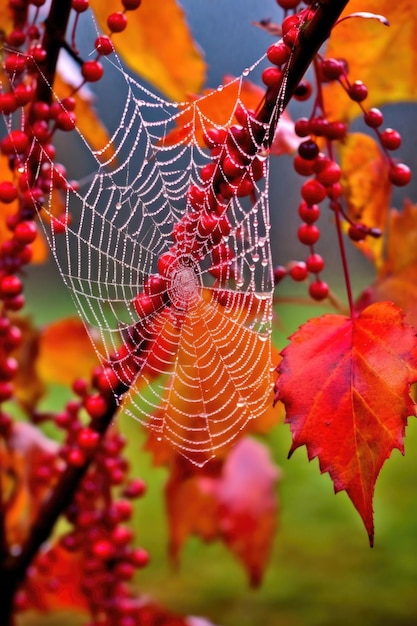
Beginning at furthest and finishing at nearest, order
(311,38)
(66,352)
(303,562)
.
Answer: (303,562), (66,352), (311,38)

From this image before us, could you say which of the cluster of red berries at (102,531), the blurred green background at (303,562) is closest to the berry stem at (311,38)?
→ the cluster of red berries at (102,531)

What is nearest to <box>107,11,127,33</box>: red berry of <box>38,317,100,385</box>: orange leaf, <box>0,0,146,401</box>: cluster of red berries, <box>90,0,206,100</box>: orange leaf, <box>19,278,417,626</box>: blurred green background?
<box>0,0,146,401</box>: cluster of red berries

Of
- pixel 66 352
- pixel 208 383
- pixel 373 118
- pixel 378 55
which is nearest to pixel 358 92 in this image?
pixel 373 118

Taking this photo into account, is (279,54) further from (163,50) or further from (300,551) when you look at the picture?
(300,551)

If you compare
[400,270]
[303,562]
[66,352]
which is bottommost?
[303,562]

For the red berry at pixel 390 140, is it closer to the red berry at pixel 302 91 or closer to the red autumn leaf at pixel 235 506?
the red berry at pixel 302 91

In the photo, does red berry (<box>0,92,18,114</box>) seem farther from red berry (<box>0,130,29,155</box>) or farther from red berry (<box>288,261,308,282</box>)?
red berry (<box>288,261,308,282</box>)
